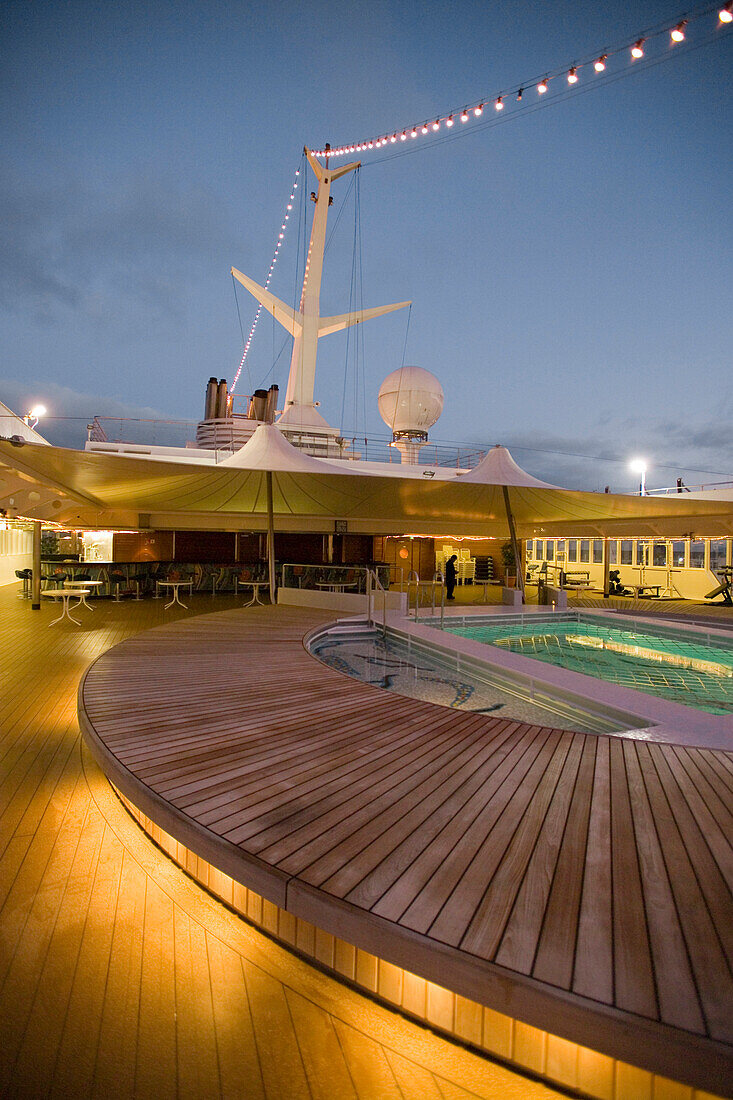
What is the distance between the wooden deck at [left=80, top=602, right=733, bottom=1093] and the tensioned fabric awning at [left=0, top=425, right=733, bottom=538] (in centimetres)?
459

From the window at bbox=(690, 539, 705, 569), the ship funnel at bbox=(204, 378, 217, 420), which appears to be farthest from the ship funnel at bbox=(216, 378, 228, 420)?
the window at bbox=(690, 539, 705, 569)

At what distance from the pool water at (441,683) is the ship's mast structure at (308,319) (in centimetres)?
1093

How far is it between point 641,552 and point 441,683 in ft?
50.5

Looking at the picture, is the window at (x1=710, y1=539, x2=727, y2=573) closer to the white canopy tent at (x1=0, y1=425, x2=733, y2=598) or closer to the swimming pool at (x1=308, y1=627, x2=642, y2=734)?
the white canopy tent at (x1=0, y1=425, x2=733, y2=598)

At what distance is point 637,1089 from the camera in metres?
1.16

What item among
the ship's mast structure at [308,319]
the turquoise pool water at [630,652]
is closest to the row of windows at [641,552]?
the turquoise pool water at [630,652]

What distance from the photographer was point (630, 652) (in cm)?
787

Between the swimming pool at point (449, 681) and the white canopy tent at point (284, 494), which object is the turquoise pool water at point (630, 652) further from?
the white canopy tent at point (284, 494)

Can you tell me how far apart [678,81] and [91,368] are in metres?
131

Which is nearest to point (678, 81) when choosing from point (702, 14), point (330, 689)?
point (702, 14)

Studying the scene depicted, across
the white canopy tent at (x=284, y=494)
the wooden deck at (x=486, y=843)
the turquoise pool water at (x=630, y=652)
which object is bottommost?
the turquoise pool water at (x=630, y=652)

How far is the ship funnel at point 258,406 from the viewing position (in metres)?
17.9

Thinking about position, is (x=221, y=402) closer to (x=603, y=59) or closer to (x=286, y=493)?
(x=286, y=493)

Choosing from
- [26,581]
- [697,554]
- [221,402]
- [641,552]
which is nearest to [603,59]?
[221,402]
